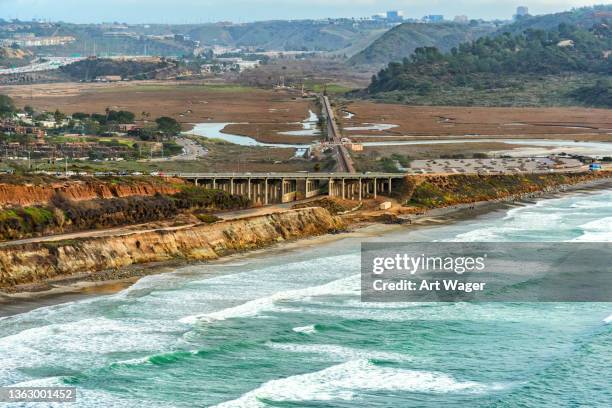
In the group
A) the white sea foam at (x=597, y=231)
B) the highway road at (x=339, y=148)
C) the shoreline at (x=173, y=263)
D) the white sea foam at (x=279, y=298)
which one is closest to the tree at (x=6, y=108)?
the highway road at (x=339, y=148)

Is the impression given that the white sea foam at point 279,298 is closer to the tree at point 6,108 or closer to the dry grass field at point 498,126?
the dry grass field at point 498,126

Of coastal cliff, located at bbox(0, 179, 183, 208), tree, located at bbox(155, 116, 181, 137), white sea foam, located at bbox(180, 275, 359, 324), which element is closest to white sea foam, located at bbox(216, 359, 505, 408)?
white sea foam, located at bbox(180, 275, 359, 324)

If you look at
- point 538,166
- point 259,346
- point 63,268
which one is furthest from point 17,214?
point 538,166

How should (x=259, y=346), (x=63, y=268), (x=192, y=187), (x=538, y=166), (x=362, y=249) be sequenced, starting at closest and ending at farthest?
1. (x=259, y=346)
2. (x=63, y=268)
3. (x=362, y=249)
4. (x=192, y=187)
5. (x=538, y=166)

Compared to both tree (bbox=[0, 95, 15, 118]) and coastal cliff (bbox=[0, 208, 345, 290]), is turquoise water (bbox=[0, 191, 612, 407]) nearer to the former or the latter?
coastal cliff (bbox=[0, 208, 345, 290])

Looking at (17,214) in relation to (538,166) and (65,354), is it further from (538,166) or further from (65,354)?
(538,166)
